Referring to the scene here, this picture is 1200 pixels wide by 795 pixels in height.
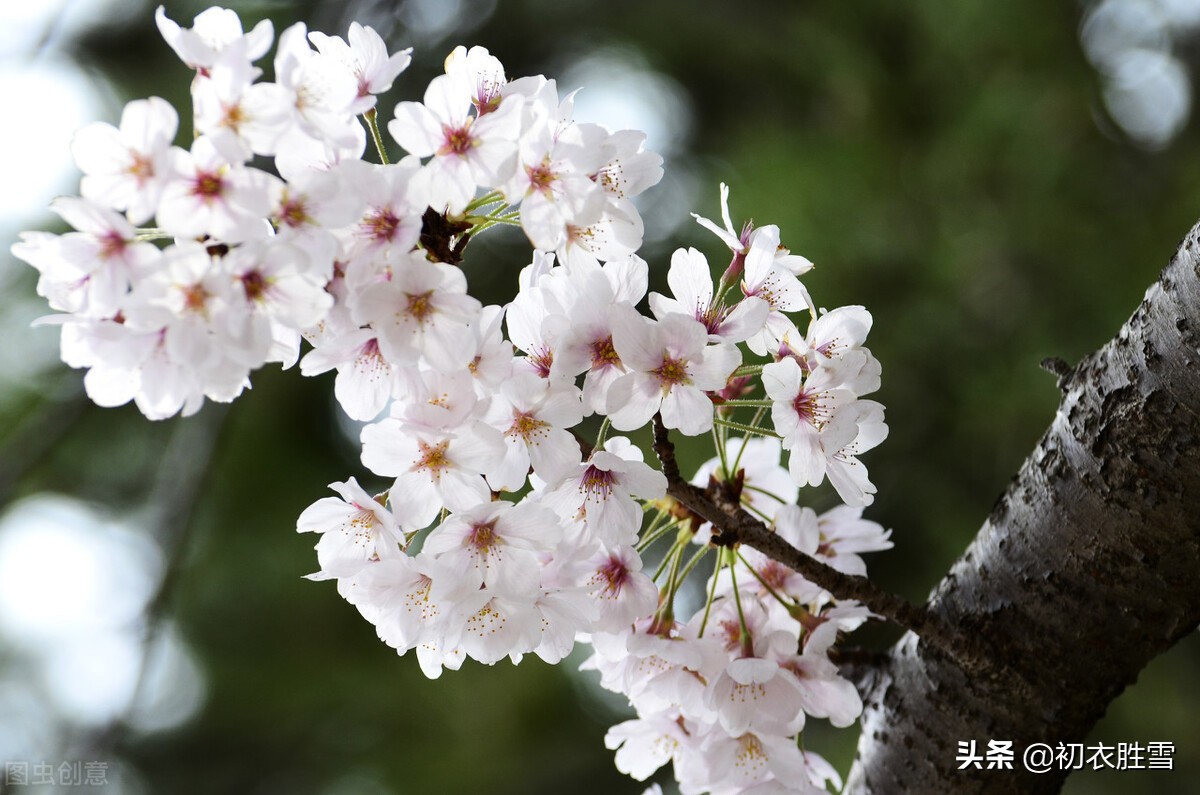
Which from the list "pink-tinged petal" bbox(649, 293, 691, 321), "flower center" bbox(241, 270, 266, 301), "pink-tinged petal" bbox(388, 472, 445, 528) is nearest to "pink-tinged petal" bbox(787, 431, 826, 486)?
"pink-tinged petal" bbox(649, 293, 691, 321)

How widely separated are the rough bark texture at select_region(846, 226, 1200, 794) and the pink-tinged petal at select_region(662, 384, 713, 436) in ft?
0.90

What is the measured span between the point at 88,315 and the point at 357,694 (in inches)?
86.5

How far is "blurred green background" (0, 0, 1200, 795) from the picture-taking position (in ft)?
5.40

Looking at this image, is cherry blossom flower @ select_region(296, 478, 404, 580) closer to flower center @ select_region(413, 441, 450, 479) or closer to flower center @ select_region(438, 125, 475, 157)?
flower center @ select_region(413, 441, 450, 479)

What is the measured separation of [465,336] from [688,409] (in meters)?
0.13

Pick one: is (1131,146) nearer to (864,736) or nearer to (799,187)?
(799,187)

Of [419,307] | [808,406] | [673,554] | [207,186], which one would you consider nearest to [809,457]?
[808,406]

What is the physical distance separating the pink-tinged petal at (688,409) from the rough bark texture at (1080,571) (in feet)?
0.90

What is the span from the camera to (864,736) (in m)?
0.83

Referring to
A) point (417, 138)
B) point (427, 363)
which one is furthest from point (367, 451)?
point (417, 138)

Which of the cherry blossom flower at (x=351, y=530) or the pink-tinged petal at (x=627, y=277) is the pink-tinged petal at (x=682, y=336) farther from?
the cherry blossom flower at (x=351, y=530)

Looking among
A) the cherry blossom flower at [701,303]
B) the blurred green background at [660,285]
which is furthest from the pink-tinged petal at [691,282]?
the blurred green background at [660,285]

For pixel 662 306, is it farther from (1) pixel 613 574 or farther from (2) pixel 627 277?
(1) pixel 613 574

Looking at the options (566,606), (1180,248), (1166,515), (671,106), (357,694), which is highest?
(1180,248)
